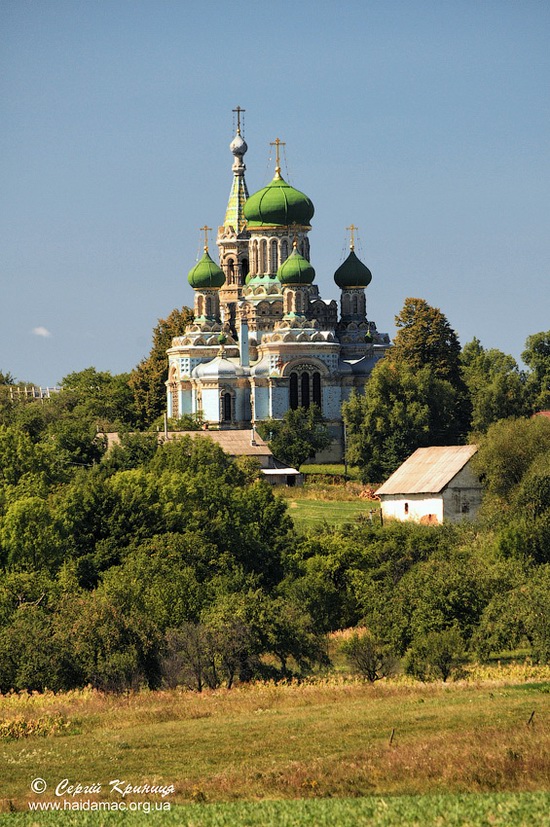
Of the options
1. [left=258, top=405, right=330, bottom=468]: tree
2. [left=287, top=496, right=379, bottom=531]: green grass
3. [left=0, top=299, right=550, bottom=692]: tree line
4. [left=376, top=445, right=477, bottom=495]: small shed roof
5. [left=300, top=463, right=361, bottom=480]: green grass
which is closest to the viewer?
[left=0, top=299, right=550, bottom=692]: tree line

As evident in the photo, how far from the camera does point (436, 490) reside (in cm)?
5900

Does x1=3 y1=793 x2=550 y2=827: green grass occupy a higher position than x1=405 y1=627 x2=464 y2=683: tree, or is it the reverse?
x1=405 y1=627 x2=464 y2=683: tree

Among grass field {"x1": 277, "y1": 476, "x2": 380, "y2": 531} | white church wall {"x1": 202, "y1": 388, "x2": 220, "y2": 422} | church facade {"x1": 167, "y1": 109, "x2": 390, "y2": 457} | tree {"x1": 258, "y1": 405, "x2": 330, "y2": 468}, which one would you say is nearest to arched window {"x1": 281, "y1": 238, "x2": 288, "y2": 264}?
church facade {"x1": 167, "y1": 109, "x2": 390, "y2": 457}

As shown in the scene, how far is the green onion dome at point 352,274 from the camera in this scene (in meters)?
98.3

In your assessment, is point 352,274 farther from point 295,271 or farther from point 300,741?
point 300,741

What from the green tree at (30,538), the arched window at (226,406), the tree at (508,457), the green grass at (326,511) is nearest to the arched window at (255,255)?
the arched window at (226,406)

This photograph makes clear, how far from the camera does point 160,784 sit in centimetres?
2569

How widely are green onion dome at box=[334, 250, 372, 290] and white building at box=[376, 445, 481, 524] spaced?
3552 centimetres

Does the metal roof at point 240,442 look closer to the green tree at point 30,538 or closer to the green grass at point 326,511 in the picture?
the green grass at point 326,511

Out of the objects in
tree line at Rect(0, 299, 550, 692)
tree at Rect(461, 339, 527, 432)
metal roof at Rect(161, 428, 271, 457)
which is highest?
tree at Rect(461, 339, 527, 432)

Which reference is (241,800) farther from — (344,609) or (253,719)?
(344,609)

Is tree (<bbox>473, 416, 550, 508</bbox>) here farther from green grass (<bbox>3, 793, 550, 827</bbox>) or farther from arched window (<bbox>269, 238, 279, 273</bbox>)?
arched window (<bbox>269, 238, 279, 273</bbox>)

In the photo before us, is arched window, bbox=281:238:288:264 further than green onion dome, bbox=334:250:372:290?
No

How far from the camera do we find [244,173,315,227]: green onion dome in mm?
93938
